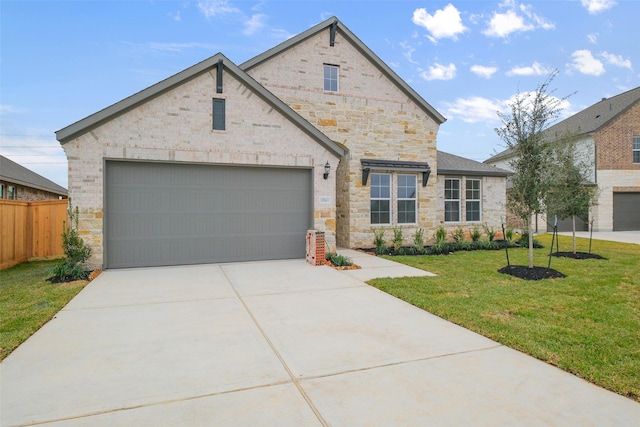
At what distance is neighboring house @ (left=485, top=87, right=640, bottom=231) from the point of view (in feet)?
70.6

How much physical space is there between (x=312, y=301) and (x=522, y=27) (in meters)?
15.9

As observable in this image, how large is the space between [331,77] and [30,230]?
37.9 ft

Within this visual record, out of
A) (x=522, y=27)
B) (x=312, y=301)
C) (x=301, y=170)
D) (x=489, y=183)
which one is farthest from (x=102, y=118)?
(x=522, y=27)

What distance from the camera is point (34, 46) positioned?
14.8 metres

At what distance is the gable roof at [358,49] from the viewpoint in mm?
12305

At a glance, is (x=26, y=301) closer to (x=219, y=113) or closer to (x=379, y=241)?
(x=219, y=113)

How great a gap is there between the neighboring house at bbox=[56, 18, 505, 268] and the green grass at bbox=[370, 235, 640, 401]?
4.03 metres

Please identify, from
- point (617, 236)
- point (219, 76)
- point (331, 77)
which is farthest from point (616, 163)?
point (219, 76)

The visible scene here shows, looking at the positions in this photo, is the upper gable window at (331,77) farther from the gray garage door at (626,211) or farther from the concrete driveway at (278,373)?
the gray garage door at (626,211)

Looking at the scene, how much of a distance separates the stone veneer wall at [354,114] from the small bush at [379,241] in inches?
9.1

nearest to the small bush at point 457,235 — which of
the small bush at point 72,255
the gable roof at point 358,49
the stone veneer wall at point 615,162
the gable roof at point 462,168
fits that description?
the gable roof at point 462,168

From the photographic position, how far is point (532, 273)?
848cm

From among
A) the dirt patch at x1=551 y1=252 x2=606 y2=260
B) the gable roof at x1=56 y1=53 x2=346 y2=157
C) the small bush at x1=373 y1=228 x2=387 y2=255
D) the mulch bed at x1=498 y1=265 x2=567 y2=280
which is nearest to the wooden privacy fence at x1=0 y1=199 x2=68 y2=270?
the gable roof at x1=56 y1=53 x2=346 y2=157

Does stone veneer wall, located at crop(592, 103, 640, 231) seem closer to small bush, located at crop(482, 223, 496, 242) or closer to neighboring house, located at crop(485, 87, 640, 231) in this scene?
neighboring house, located at crop(485, 87, 640, 231)
